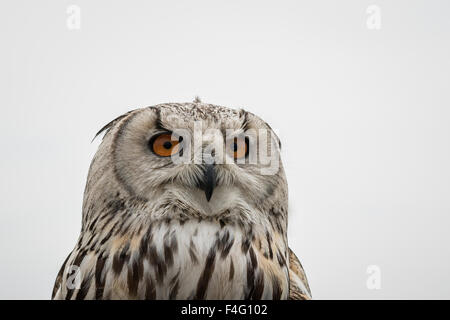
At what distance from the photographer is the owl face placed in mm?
2189

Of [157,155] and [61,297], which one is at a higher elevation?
[157,155]

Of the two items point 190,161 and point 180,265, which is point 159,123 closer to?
point 190,161

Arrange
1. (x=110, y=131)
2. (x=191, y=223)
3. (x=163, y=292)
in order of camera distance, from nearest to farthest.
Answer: (x=163, y=292), (x=191, y=223), (x=110, y=131)

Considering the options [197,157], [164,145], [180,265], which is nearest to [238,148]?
[197,157]

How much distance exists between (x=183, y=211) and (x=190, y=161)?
263 millimetres

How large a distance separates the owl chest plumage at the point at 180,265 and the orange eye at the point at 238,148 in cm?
42

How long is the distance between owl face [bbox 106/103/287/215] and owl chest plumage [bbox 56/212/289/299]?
0.48 feet

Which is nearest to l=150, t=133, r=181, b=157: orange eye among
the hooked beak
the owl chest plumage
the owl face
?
the owl face

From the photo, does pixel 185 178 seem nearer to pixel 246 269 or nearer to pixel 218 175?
pixel 218 175

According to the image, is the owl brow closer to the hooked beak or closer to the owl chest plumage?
the hooked beak

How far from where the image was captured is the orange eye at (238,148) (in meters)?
2.37
